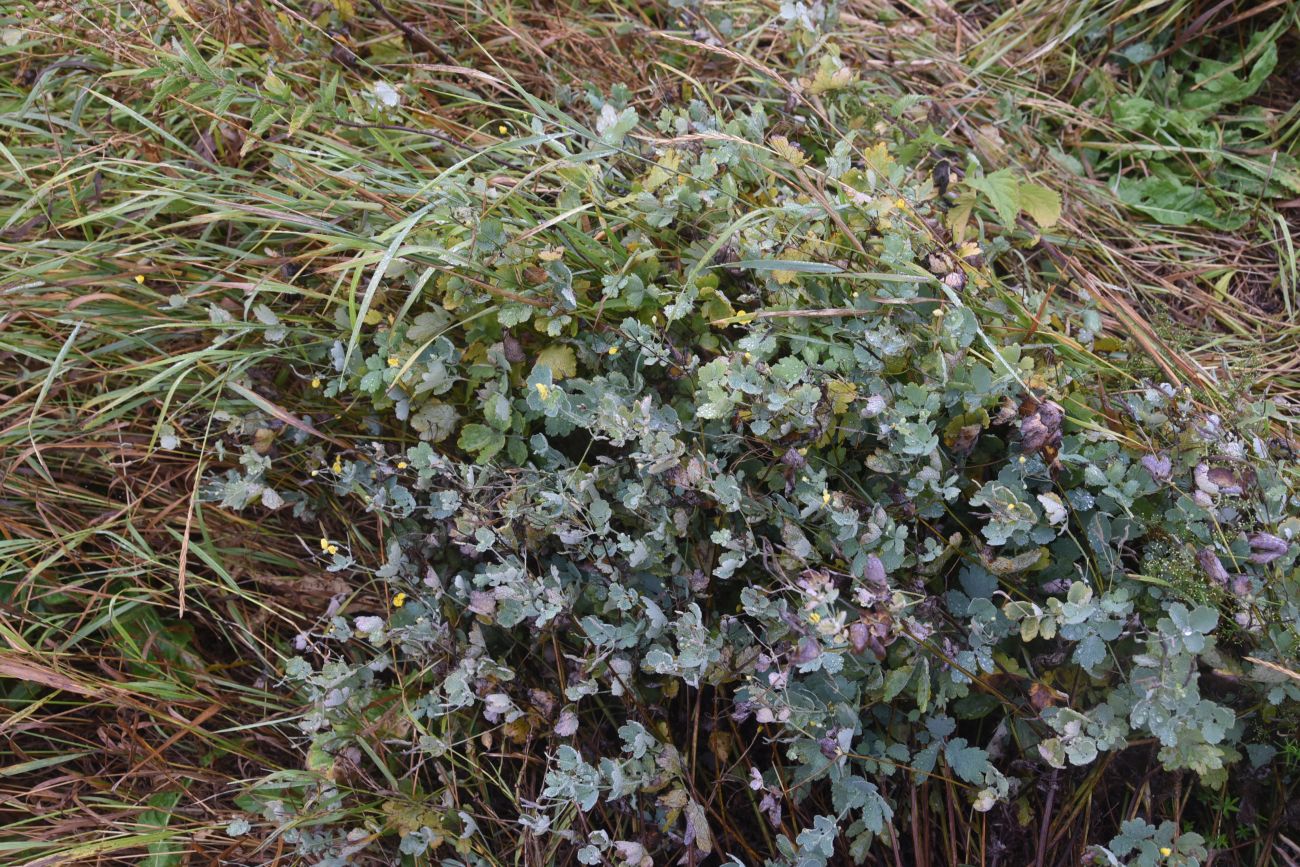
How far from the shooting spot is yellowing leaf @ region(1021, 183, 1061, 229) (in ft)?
7.58

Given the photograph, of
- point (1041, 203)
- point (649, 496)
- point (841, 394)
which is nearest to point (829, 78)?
point (1041, 203)

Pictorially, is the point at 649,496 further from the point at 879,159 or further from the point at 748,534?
the point at 879,159

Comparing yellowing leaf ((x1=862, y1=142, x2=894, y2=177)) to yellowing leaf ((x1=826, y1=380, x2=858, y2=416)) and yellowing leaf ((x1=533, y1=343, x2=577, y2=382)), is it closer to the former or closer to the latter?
yellowing leaf ((x1=826, y1=380, x2=858, y2=416))

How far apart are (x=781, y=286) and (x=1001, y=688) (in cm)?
85

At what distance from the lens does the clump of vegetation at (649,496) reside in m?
1.65

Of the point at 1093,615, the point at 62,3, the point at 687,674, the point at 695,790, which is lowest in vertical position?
the point at 695,790

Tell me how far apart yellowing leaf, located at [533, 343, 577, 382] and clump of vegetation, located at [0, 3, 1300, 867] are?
1 cm

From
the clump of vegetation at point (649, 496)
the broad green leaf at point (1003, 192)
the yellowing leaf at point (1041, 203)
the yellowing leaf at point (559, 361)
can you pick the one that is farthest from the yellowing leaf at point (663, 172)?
the yellowing leaf at point (1041, 203)

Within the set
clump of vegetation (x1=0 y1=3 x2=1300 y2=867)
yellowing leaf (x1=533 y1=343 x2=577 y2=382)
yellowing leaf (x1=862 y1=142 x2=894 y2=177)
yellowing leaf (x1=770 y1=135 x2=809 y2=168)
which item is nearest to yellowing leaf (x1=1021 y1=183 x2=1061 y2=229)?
clump of vegetation (x1=0 y1=3 x2=1300 y2=867)

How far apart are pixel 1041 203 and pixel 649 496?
1284 mm

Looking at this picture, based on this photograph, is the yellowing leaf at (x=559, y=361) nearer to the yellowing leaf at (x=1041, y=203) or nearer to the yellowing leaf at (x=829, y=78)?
the yellowing leaf at (x=829, y=78)

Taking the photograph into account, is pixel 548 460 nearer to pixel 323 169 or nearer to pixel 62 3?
pixel 323 169

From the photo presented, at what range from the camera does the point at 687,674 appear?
166 cm

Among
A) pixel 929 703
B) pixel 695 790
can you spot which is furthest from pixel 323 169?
pixel 929 703
